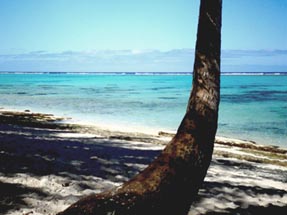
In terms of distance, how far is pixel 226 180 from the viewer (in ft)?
28.0

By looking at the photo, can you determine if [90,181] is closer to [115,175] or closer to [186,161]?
[115,175]

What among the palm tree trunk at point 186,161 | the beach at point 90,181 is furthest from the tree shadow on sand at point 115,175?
the palm tree trunk at point 186,161

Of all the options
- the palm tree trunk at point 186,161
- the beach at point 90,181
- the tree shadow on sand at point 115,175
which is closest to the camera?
the palm tree trunk at point 186,161

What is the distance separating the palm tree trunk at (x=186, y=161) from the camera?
11.8 ft

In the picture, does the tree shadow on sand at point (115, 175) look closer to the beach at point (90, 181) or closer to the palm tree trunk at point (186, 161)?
the beach at point (90, 181)

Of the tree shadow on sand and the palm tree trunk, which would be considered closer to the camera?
the palm tree trunk

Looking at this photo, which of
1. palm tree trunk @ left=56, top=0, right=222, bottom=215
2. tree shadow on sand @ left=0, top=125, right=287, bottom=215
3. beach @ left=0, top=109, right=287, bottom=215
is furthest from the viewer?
tree shadow on sand @ left=0, top=125, right=287, bottom=215

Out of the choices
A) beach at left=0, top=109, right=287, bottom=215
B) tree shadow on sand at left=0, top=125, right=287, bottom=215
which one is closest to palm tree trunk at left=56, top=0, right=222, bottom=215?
beach at left=0, top=109, right=287, bottom=215

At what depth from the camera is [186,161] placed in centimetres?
409

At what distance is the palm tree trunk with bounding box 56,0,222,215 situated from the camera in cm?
360

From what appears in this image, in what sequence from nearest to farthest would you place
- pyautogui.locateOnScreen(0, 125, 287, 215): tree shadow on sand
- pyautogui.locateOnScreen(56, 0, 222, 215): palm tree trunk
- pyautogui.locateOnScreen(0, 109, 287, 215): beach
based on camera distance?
pyautogui.locateOnScreen(56, 0, 222, 215): palm tree trunk < pyautogui.locateOnScreen(0, 109, 287, 215): beach < pyautogui.locateOnScreen(0, 125, 287, 215): tree shadow on sand

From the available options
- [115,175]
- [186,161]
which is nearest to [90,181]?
[115,175]

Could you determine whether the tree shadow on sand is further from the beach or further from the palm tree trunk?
the palm tree trunk

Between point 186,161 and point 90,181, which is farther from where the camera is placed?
point 90,181
